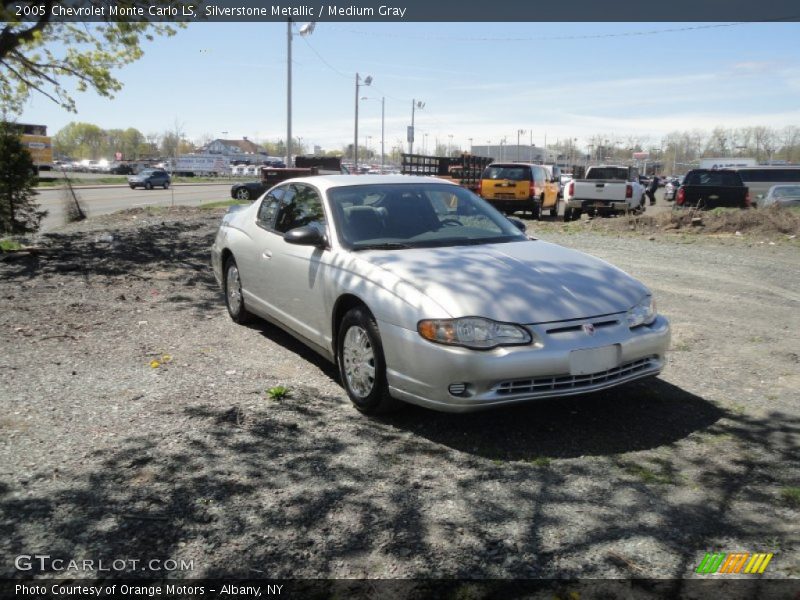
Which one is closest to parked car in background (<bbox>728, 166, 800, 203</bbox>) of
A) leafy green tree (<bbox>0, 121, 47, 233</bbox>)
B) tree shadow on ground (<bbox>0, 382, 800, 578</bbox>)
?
leafy green tree (<bbox>0, 121, 47, 233</bbox>)

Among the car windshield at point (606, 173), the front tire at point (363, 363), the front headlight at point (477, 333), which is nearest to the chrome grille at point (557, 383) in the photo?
the front headlight at point (477, 333)

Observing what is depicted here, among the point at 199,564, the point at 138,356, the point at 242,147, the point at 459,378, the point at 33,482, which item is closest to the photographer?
the point at 199,564

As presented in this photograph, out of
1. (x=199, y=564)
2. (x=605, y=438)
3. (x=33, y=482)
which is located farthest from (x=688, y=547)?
(x=33, y=482)

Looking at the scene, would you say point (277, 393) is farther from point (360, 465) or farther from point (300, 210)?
point (300, 210)

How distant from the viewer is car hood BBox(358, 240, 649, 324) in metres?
4.06

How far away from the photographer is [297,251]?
5.52 meters

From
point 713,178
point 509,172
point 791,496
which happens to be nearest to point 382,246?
point 791,496

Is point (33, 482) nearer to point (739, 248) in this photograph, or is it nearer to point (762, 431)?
point (762, 431)

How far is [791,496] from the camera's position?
11.3 ft

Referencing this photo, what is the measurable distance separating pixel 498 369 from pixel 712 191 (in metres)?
18.7

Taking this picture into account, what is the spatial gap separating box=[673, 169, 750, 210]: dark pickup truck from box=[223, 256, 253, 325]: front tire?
15.8 meters

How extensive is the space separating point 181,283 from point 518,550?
7.14 meters

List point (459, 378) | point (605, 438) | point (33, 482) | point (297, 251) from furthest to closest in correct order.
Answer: point (297, 251) → point (605, 438) → point (459, 378) → point (33, 482)

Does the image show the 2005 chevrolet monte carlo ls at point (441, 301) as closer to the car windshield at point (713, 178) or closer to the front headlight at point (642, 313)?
the front headlight at point (642, 313)
